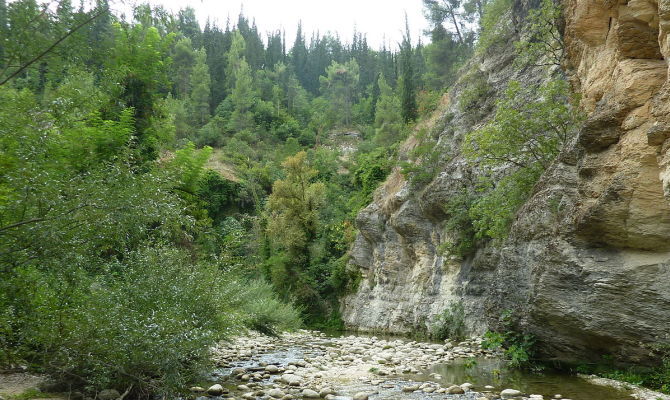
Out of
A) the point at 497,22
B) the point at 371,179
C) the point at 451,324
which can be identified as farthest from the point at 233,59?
the point at 451,324

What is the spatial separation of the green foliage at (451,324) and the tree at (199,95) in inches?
1798

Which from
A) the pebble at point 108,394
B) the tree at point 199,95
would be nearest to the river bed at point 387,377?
the pebble at point 108,394

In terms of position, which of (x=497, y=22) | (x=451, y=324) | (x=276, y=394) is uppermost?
(x=497, y=22)

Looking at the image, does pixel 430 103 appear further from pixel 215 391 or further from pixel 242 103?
pixel 242 103

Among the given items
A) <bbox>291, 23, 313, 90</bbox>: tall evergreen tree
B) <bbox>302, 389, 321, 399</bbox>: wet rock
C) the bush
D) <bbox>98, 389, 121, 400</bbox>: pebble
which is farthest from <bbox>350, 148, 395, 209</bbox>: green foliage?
<bbox>291, 23, 313, 90</bbox>: tall evergreen tree

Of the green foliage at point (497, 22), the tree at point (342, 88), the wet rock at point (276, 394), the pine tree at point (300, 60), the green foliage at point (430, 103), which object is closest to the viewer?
the wet rock at point (276, 394)

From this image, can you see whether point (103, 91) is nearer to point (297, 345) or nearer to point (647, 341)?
point (647, 341)

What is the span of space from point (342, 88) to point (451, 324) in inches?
2281

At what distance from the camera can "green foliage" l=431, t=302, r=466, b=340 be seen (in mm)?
16500

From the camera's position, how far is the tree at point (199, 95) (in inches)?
2197

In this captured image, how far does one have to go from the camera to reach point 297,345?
16516 millimetres

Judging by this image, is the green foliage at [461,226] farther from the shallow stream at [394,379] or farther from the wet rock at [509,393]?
the wet rock at [509,393]

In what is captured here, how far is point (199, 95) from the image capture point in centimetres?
5700

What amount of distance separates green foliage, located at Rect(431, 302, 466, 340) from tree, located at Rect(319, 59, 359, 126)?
168ft
